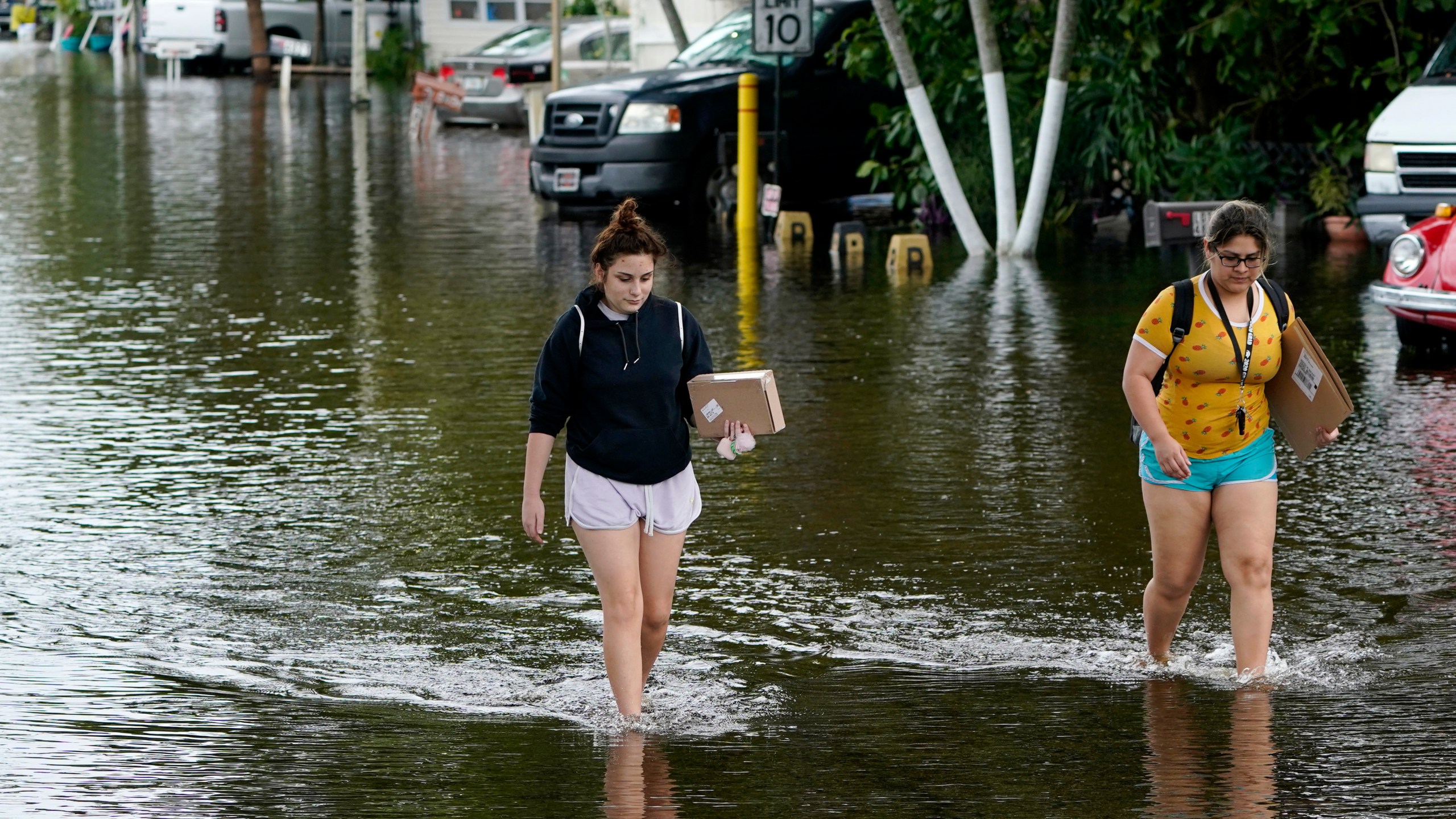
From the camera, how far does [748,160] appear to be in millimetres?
19375

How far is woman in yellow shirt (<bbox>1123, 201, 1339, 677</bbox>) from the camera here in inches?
236

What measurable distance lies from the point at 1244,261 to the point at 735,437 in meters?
1.48

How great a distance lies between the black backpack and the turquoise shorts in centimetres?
16

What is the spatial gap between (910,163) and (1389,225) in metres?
5.04

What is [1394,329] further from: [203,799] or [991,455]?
[203,799]

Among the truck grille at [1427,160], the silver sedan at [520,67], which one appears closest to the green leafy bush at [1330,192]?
the truck grille at [1427,160]

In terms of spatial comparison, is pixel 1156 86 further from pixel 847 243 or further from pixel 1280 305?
pixel 1280 305

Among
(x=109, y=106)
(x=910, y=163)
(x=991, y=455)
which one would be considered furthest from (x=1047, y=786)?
(x=109, y=106)

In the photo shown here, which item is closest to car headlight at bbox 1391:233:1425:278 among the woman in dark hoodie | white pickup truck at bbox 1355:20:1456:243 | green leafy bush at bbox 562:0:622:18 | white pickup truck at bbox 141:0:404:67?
white pickup truck at bbox 1355:20:1456:243

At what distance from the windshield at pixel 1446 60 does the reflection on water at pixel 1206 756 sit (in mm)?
10664

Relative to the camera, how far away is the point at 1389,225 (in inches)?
607

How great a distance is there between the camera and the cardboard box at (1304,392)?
6070 millimetres

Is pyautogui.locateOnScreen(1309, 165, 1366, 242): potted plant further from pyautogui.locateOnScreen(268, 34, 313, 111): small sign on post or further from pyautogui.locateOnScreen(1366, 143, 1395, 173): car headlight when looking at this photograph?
pyautogui.locateOnScreen(268, 34, 313, 111): small sign on post

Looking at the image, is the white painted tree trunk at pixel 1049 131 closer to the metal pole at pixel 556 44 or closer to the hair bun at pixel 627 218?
the hair bun at pixel 627 218
